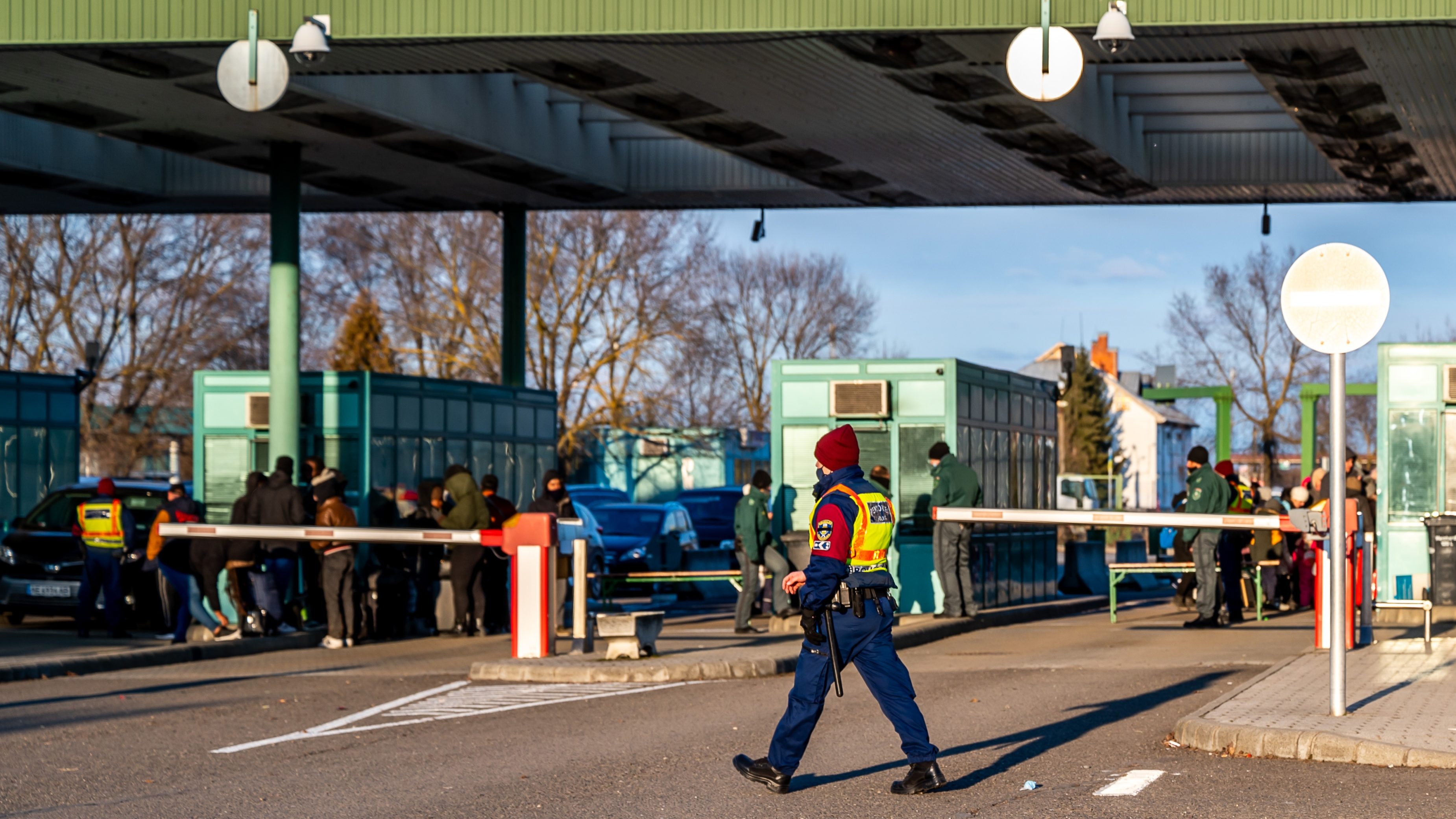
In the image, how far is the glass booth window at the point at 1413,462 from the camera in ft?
62.9

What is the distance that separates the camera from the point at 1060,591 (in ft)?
90.8

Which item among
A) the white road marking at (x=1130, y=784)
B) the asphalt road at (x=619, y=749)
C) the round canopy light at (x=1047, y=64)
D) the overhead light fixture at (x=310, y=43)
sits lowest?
the asphalt road at (x=619, y=749)

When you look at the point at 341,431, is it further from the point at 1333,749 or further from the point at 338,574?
the point at 1333,749

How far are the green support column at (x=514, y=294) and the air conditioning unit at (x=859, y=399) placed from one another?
672 centimetres

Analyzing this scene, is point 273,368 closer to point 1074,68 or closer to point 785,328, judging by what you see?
point 1074,68

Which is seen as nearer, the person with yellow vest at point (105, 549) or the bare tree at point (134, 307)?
the person with yellow vest at point (105, 549)

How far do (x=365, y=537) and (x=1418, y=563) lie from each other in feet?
36.4

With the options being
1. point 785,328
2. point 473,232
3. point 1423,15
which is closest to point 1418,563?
point 1423,15

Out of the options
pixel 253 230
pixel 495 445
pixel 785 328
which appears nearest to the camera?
pixel 495 445

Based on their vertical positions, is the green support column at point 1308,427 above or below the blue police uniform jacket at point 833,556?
above

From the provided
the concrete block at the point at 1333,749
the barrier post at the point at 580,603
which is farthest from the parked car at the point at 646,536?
the concrete block at the point at 1333,749

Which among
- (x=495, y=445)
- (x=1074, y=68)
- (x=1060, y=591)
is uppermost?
(x=1074, y=68)

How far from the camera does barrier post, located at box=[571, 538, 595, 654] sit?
612 inches

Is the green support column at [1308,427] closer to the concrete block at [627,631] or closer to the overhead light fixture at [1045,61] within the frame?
the overhead light fixture at [1045,61]
